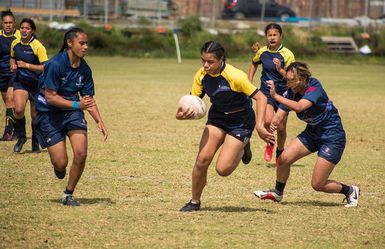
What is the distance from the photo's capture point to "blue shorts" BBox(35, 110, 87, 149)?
32.4 feet

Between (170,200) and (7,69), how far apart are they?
6971 millimetres

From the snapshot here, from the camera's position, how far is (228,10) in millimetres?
49750

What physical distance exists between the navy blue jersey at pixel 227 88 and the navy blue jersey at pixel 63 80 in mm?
1387

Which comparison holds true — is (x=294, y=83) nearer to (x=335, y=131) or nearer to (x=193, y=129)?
(x=335, y=131)

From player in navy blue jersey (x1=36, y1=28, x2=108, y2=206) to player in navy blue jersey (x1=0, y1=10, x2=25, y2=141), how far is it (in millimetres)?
5579

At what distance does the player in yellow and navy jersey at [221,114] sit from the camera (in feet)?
31.1

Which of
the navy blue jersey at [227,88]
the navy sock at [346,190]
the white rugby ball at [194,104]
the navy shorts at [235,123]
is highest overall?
the navy blue jersey at [227,88]

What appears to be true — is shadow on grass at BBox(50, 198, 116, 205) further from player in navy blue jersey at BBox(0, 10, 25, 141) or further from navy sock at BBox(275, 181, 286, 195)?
player in navy blue jersey at BBox(0, 10, 25, 141)

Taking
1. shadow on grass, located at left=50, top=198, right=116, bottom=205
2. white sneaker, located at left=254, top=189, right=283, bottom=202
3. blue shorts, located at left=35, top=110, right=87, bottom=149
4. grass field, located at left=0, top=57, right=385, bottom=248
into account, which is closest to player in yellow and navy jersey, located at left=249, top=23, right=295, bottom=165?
grass field, located at left=0, top=57, right=385, bottom=248

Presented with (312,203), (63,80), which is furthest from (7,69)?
(312,203)

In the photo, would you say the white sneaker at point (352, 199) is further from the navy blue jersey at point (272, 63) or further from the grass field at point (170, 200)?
the navy blue jersey at point (272, 63)

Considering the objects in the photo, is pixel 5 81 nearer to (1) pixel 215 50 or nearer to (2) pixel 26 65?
(2) pixel 26 65

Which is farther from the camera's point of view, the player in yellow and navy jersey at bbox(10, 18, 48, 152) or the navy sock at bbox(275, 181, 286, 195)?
the player in yellow and navy jersey at bbox(10, 18, 48, 152)

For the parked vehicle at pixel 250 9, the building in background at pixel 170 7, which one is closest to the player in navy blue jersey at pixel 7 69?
the building in background at pixel 170 7
